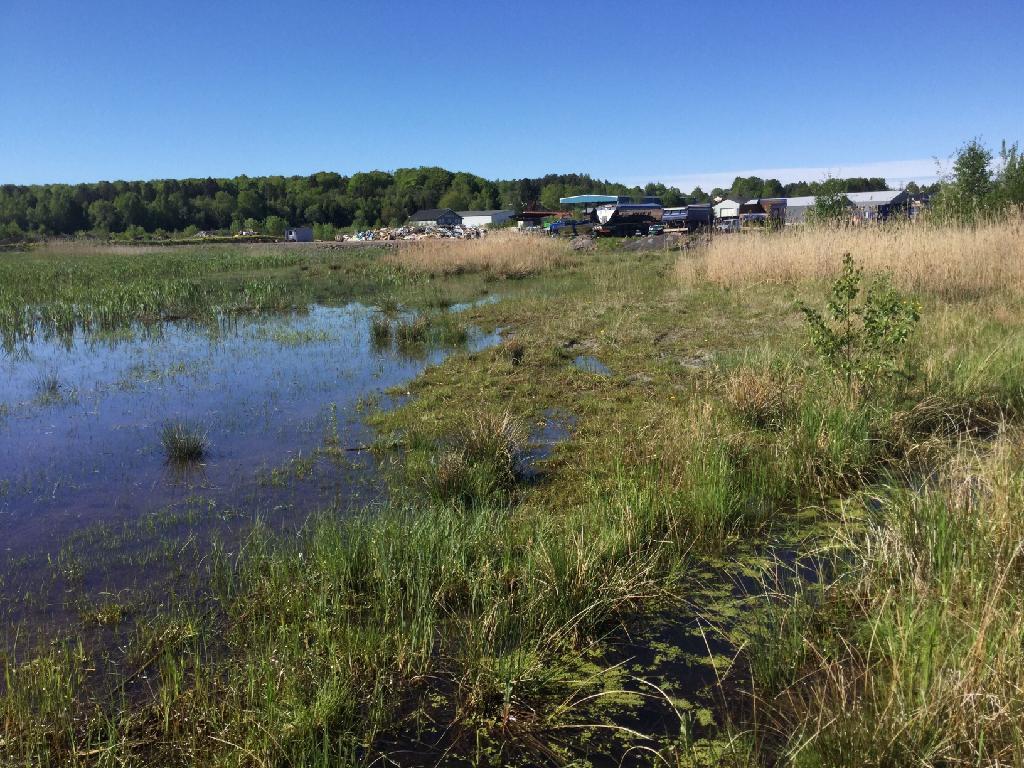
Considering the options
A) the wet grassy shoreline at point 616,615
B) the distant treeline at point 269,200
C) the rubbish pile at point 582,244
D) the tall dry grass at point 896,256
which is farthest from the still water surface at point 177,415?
the distant treeline at point 269,200

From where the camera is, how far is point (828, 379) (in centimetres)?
686

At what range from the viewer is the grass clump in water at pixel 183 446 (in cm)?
725

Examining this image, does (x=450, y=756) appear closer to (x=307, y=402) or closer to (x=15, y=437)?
(x=307, y=402)

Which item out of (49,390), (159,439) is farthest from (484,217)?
(159,439)

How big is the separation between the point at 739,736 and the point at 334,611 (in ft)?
7.29

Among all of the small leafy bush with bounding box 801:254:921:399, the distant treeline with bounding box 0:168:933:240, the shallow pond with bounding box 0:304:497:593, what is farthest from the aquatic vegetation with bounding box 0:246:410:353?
the distant treeline with bounding box 0:168:933:240

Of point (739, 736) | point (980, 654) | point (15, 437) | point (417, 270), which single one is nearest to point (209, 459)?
point (15, 437)

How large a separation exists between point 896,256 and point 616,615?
1175 cm

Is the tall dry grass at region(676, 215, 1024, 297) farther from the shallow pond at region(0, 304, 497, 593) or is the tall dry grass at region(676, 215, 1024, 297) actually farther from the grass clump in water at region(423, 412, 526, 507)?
the grass clump in water at region(423, 412, 526, 507)

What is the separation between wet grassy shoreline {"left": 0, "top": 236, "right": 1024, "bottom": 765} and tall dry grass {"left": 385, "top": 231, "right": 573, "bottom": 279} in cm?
1863

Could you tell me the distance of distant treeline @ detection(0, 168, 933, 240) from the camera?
3474 inches

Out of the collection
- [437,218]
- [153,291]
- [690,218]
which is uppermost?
[437,218]

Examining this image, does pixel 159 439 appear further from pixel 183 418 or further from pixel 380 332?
pixel 380 332

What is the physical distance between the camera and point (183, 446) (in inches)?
287
